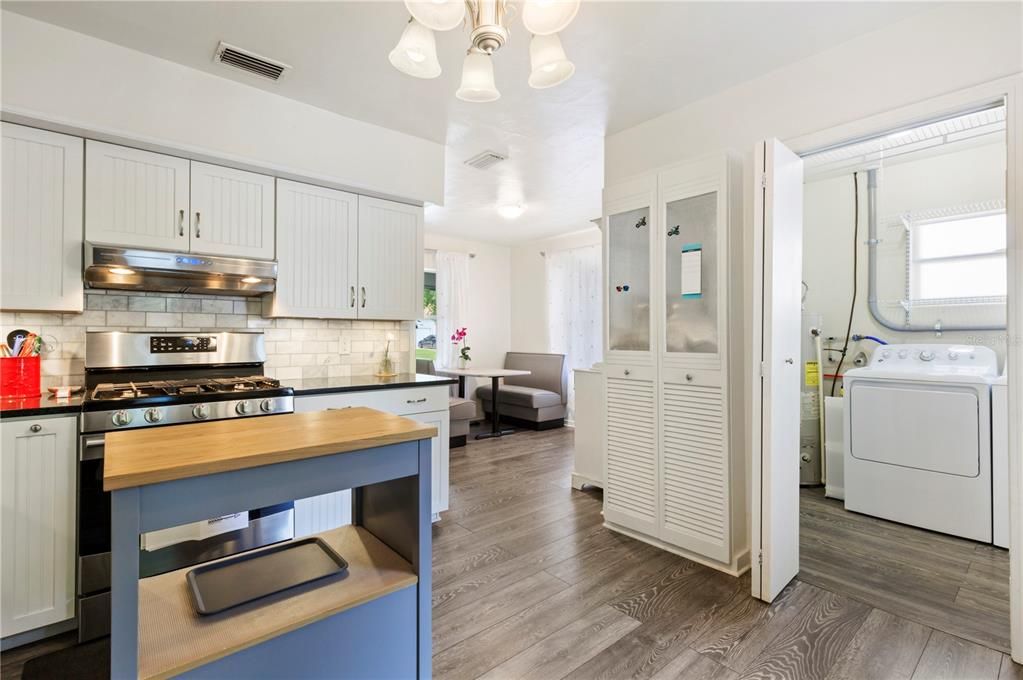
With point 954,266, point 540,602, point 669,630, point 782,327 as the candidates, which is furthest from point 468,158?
point 954,266

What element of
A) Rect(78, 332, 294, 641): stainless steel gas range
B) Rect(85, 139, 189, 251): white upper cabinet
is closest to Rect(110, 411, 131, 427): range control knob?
Rect(78, 332, 294, 641): stainless steel gas range

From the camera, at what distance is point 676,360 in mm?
2682

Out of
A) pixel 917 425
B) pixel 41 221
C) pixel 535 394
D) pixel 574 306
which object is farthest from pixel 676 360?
pixel 574 306

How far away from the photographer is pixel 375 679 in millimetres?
1184

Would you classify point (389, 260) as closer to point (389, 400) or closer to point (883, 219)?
point (389, 400)

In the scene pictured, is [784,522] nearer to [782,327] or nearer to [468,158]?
[782,327]

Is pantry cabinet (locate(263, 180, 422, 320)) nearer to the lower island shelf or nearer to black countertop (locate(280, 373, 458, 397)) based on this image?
black countertop (locate(280, 373, 458, 397))

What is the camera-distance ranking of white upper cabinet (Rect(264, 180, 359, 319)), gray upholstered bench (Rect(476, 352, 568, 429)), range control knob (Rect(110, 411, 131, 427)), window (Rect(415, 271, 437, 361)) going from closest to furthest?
1. range control knob (Rect(110, 411, 131, 427))
2. white upper cabinet (Rect(264, 180, 359, 319))
3. gray upholstered bench (Rect(476, 352, 568, 429))
4. window (Rect(415, 271, 437, 361))

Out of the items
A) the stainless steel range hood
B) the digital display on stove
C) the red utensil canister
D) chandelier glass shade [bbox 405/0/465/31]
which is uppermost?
chandelier glass shade [bbox 405/0/465/31]

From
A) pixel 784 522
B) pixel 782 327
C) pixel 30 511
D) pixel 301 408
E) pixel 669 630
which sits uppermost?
pixel 782 327

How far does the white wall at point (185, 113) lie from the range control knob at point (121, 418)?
52.5 inches

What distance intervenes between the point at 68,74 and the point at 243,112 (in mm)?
720

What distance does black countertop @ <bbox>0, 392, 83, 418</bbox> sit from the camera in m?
1.86

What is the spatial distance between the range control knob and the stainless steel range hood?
0.73m
